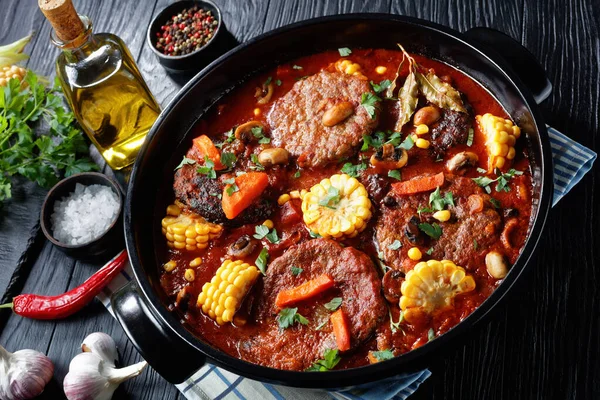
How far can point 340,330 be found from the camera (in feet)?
11.3

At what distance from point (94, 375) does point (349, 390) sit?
1.59 metres

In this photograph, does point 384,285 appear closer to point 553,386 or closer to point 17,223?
point 553,386

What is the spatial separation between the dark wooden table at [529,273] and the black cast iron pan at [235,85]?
414 mm

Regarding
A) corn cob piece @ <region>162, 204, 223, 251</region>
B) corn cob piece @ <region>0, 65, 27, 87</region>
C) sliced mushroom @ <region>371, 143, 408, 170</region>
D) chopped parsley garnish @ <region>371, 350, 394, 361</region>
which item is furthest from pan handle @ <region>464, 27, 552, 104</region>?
corn cob piece @ <region>0, 65, 27, 87</region>

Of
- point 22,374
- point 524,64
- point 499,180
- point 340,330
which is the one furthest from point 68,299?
point 524,64

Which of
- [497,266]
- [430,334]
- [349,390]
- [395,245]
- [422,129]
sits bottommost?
[349,390]

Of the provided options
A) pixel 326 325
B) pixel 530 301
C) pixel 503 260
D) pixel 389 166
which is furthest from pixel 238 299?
pixel 530 301

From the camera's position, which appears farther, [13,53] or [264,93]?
[13,53]

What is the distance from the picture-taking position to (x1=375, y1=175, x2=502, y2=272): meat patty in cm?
361

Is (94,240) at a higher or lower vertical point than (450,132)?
lower

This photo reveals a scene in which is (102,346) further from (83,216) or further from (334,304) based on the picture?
(334,304)

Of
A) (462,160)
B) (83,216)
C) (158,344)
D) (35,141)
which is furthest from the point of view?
(35,141)

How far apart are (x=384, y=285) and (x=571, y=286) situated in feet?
4.43

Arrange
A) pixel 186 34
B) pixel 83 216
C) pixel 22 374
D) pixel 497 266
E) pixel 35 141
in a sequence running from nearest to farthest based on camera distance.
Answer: pixel 497 266 < pixel 22 374 < pixel 83 216 < pixel 35 141 < pixel 186 34
